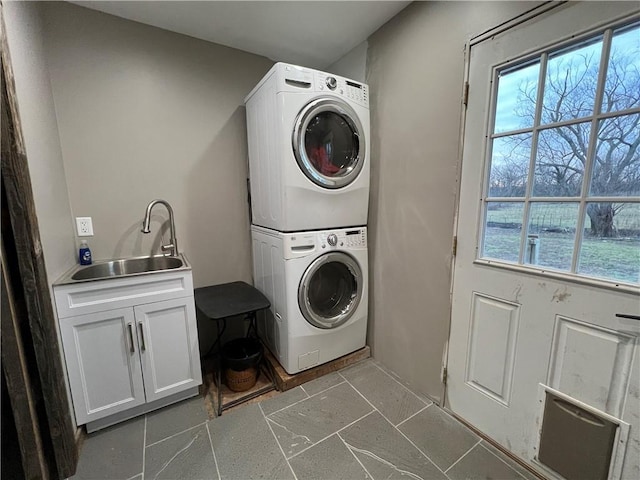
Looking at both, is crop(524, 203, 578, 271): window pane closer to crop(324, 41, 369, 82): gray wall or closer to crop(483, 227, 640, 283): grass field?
crop(483, 227, 640, 283): grass field

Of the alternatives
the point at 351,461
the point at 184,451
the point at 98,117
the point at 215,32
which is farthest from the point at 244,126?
the point at 351,461

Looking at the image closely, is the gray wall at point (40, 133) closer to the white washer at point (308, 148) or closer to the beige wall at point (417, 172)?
the white washer at point (308, 148)

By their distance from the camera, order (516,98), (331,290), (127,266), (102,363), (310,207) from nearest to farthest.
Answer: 1. (516,98)
2. (102,363)
3. (310,207)
4. (127,266)
5. (331,290)

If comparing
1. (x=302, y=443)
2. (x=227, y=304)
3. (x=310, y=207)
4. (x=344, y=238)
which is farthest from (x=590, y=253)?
(x=227, y=304)

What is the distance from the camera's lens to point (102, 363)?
4.59 ft

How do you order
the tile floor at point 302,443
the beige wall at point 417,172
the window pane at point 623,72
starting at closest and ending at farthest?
the window pane at point 623,72
the tile floor at point 302,443
the beige wall at point 417,172

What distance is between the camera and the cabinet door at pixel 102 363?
133 cm

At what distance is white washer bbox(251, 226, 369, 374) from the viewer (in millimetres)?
1676

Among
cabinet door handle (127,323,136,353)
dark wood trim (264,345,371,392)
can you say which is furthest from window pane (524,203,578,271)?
cabinet door handle (127,323,136,353)

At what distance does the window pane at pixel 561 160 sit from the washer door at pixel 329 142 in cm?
97

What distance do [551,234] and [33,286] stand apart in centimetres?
213

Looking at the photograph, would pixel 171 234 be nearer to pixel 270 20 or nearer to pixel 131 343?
pixel 131 343

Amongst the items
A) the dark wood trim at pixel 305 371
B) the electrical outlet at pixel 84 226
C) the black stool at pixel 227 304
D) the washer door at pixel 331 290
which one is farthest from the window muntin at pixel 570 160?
the electrical outlet at pixel 84 226

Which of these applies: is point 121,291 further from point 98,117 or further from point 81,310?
point 98,117
